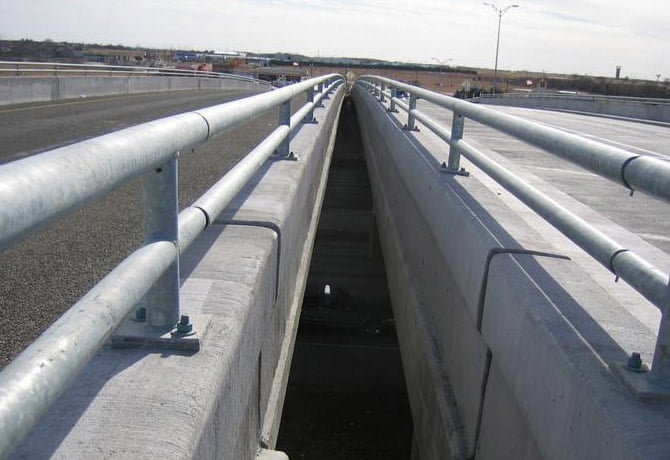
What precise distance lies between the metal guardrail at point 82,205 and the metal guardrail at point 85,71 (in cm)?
1966

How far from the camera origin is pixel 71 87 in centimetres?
2417

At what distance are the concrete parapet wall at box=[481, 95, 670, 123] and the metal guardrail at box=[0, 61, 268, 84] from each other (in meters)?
21.0

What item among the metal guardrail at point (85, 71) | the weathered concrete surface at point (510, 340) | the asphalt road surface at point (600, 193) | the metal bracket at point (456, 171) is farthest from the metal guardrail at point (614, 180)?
the metal guardrail at point (85, 71)

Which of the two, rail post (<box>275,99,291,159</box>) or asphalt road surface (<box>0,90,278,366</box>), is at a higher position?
rail post (<box>275,99,291,159</box>)

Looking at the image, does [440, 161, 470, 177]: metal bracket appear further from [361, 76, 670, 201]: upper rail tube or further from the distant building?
the distant building

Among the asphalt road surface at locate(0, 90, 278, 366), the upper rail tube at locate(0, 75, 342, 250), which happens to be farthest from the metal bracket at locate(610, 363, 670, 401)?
the asphalt road surface at locate(0, 90, 278, 366)

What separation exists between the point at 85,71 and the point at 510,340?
85.7 feet

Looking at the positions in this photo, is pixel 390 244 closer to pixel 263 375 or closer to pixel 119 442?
pixel 263 375

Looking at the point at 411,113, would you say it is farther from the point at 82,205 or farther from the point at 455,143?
the point at 82,205

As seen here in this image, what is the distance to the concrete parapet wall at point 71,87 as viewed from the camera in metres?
19.5

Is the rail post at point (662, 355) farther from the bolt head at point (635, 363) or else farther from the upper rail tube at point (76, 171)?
the upper rail tube at point (76, 171)

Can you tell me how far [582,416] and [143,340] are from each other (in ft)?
5.21

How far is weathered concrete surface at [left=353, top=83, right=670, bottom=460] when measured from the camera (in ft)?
7.93

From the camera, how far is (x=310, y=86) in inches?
370
